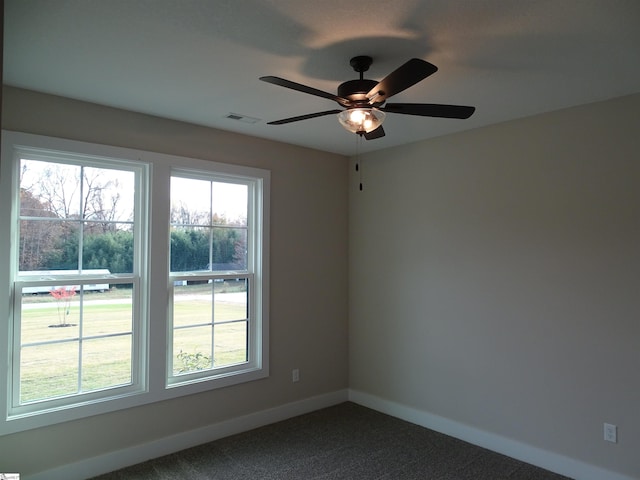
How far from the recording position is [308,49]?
2283 mm

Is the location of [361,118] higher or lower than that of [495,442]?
higher

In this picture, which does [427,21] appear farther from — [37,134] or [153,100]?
[37,134]

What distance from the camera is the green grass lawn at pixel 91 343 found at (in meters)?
2.89

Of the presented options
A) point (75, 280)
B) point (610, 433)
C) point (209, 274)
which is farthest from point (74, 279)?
point (610, 433)

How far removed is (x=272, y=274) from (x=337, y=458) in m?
1.65

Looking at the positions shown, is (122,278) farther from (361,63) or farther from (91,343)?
(361,63)

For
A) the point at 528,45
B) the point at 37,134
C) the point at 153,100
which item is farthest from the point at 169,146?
the point at 528,45

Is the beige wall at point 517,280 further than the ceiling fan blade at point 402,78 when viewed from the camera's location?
Yes

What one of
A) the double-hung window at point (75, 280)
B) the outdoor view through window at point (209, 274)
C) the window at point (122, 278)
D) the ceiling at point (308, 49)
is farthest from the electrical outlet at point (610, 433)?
the double-hung window at point (75, 280)

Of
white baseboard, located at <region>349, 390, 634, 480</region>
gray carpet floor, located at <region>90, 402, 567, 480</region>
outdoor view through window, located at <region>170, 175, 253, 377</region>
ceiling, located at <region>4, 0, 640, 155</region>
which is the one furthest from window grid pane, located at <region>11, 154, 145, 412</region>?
white baseboard, located at <region>349, 390, 634, 480</region>

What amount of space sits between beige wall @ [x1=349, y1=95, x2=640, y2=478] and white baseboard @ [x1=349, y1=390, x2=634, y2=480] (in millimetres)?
49

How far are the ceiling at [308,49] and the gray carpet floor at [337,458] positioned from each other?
2.62 meters

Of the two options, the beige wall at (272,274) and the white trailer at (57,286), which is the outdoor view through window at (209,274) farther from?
the white trailer at (57,286)

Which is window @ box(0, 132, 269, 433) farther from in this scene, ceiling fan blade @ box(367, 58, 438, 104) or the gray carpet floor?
ceiling fan blade @ box(367, 58, 438, 104)
